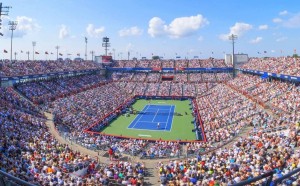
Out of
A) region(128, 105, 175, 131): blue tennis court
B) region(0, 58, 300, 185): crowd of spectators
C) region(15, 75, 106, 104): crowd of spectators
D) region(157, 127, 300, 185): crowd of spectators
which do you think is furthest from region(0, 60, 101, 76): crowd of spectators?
region(157, 127, 300, 185): crowd of spectators

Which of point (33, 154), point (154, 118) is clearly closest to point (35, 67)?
point (154, 118)

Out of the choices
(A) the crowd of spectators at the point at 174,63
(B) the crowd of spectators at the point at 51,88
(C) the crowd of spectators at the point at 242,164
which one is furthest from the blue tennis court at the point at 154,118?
(A) the crowd of spectators at the point at 174,63

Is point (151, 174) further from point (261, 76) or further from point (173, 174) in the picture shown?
point (261, 76)

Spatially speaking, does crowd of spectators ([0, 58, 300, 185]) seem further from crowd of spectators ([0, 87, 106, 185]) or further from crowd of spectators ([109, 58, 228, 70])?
crowd of spectators ([109, 58, 228, 70])

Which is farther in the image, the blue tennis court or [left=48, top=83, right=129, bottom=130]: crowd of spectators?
the blue tennis court

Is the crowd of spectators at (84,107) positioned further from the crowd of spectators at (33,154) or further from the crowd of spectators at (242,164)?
the crowd of spectators at (242,164)

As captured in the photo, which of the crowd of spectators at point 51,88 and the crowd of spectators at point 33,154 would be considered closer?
the crowd of spectators at point 33,154
